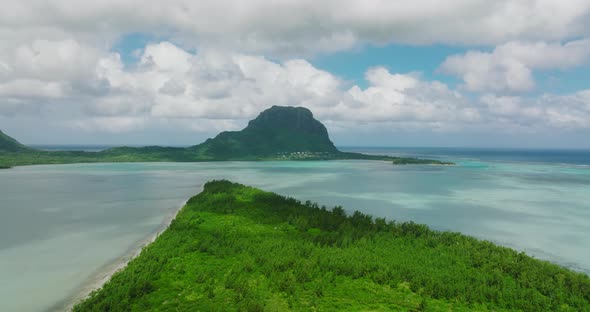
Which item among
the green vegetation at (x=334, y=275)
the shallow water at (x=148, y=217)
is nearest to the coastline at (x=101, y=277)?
the shallow water at (x=148, y=217)

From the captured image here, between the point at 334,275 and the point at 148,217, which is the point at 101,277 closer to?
the point at 334,275

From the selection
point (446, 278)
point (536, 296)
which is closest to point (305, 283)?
point (446, 278)

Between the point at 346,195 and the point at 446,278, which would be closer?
the point at 446,278

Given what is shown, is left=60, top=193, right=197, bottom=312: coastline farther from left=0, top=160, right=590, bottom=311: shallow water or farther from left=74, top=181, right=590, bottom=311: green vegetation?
left=74, top=181, right=590, bottom=311: green vegetation

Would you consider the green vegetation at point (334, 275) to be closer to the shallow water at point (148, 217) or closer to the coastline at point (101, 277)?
the coastline at point (101, 277)

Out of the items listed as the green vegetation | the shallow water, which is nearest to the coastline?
the shallow water

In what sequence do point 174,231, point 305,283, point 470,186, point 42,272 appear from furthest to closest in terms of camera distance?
1. point 470,186
2. point 174,231
3. point 42,272
4. point 305,283

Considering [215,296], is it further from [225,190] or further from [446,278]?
[225,190]

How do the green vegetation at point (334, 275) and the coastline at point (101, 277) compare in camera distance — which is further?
the coastline at point (101, 277)
